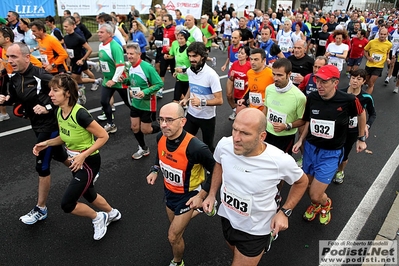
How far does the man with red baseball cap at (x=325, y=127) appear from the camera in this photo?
356 centimetres

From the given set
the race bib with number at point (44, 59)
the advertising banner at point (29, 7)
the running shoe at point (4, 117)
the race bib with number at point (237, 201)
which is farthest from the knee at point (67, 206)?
the advertising banner at point (29, 7)

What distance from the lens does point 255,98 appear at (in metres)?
4.91

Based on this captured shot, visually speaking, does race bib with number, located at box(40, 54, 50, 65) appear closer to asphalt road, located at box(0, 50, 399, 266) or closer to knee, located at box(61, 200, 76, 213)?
asphalt road, located at box(0, 50, 399, 266)

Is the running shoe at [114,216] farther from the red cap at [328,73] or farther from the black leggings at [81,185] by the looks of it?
the red cap at [328,73]

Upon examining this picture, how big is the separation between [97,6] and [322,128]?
14.0 m

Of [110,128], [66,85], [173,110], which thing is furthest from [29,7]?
[173,110]

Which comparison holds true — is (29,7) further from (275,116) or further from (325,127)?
(325,127)

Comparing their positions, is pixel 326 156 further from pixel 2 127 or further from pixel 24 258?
pixel 2 127

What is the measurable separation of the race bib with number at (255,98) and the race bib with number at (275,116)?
2.45 feet

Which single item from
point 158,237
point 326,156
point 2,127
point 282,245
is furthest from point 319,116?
point 2,127

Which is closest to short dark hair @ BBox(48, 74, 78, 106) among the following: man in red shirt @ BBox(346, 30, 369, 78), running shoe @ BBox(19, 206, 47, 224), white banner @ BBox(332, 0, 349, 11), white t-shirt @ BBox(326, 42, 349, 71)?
running shoe @ BBox(19, 206, 47, 224)

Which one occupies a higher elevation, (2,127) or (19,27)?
(19,27)

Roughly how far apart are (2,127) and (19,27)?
3.36 meters

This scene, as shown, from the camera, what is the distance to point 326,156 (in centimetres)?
372
